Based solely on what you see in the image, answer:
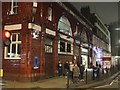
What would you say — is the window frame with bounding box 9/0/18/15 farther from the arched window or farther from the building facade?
the arched window

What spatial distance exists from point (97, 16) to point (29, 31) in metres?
42.2

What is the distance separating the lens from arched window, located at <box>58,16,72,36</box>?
1241 inches

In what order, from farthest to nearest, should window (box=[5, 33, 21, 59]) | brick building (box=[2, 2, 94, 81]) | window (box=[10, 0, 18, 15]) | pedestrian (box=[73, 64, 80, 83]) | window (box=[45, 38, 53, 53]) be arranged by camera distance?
1. window (box=[45, 38, 53, 53])
2. window (box=[10, 0, 18, 15])
3. window (box=[5, 33, 21, 59])
4. brick building (box=[2, 2, 94, 81])
5. pedestrian (box=[73, 64, 80, 83])

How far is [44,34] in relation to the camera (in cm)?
2527

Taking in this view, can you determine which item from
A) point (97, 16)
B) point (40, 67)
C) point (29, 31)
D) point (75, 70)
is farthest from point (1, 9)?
point (97, 16)

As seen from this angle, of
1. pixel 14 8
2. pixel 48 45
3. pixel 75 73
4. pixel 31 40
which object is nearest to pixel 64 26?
pixel 48 45

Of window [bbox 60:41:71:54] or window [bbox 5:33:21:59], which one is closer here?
window [bbox 5:33:21:59]

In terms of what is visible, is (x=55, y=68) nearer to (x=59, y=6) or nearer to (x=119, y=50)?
(x=59, y=6)

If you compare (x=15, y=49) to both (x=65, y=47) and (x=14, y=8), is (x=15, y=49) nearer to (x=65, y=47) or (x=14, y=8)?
(x=14, y=8)

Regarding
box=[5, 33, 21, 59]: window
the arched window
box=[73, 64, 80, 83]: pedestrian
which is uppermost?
the arched window

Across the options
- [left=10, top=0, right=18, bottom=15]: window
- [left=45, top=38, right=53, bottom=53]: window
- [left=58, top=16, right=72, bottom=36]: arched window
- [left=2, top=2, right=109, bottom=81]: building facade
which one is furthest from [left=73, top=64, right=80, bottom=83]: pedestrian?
[left=58, top=16, right=72, bottom=36]: arched window

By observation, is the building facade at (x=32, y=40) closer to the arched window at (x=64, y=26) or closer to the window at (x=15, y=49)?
the window at (x=15, y=49)

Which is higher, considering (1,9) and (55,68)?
(1,9)

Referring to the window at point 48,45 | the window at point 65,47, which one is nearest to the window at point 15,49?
the window at point 48,45
